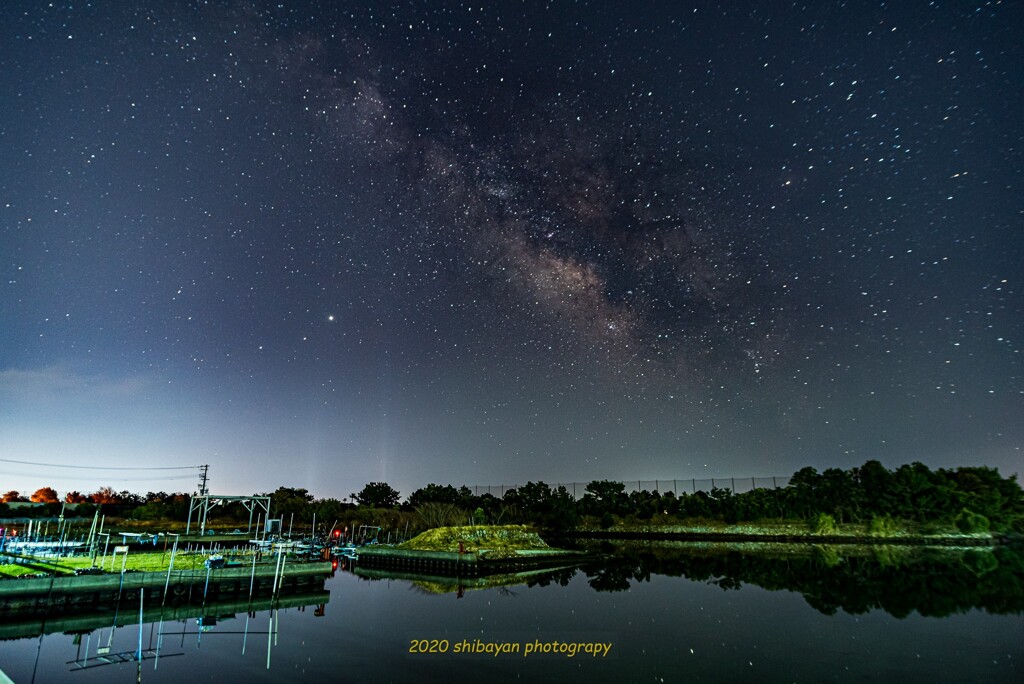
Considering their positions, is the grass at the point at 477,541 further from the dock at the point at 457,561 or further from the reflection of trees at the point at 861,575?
the reflection of trees at the point at 861,575

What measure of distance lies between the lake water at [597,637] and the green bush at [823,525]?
46.9 m

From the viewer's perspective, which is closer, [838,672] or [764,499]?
[838,672]

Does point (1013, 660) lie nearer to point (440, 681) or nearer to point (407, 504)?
point (440, 681)

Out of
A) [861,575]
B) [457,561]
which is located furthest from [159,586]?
[861,575]

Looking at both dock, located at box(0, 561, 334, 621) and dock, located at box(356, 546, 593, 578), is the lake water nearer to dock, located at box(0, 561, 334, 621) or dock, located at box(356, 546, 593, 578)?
dock, located at box(0, 561, 334, 621)

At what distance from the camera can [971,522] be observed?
262 ft

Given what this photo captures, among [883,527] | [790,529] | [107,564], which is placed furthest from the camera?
[790,529]

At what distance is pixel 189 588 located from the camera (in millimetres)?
31562

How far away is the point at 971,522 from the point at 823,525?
18.9 meters

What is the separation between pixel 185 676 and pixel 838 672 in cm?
2219

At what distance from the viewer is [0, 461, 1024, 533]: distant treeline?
8475cm

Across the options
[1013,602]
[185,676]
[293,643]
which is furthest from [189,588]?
[1013,602]

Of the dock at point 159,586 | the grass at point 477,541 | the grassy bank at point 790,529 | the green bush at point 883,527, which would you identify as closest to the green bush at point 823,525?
the grassy bank at point 790,529

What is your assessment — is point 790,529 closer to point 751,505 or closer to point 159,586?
point 751,505
